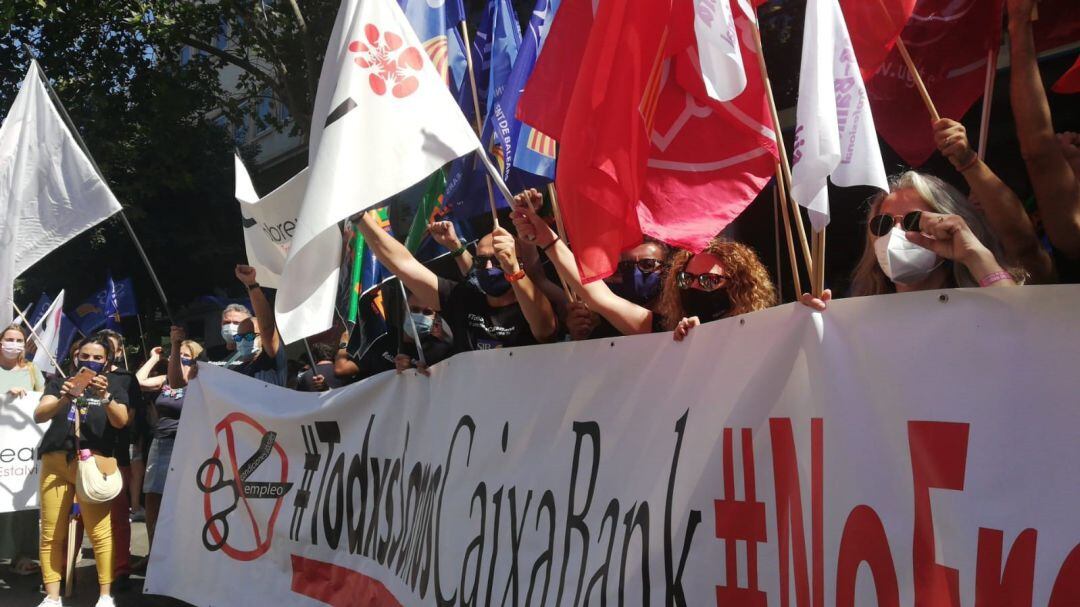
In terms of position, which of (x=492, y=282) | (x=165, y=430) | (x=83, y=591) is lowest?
(x=83, y=591)

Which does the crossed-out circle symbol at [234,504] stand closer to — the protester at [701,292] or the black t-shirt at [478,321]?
the black t-shirt at [478,321]

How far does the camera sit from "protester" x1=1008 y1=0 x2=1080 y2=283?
8.71ft

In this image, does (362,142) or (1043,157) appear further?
(362,142)

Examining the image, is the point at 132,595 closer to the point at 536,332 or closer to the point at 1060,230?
the point at 536,332

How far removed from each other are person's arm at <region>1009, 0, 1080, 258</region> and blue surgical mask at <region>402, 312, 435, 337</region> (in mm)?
2722

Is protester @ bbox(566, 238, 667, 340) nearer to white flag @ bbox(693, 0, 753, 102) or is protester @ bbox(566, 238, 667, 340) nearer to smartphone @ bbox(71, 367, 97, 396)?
white flag @ bbox(693, 0, 753, 102)

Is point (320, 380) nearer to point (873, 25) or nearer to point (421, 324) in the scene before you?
point (421, 324)

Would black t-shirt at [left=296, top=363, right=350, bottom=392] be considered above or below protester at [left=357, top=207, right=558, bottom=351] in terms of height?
below

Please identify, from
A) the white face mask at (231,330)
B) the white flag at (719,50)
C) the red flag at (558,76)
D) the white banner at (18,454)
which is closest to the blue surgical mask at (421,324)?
the red flag at (558,76)

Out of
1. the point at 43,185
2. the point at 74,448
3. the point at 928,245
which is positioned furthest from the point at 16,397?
the point at 928,245

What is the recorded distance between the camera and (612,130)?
10.2ft

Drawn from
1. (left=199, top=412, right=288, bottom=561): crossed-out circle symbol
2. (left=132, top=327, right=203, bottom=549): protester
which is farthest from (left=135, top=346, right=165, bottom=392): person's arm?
(left=199, top=412, right=288, bottom=561): crossed-out circle symbol

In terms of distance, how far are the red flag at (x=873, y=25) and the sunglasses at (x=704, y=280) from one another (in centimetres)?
77

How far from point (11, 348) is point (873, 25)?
662cm
